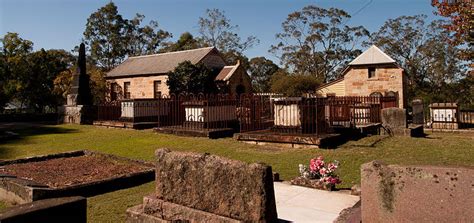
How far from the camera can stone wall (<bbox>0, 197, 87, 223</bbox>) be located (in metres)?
2.69

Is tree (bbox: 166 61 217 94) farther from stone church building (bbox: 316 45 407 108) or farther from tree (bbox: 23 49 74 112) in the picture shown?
tree (bbox: 23 49 74 112)

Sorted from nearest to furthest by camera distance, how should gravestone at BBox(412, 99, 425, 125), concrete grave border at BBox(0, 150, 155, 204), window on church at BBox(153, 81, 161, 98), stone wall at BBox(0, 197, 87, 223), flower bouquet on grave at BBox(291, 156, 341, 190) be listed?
1. stone wall at BBox(0, 197, 87, 223)
2. concrete grave border at BBox(0, 150, 155, 204)
3. flower bouquet on grave at BBox(291, 156, 341, 190)
4. gravestone at BBox(412, 99, 425, 125)
5. window on church at BBox(153, 81, 161, 98)

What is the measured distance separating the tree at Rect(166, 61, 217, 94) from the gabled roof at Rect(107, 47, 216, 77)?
1952 millimetres

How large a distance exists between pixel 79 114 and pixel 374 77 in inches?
848

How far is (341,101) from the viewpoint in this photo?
12641mm

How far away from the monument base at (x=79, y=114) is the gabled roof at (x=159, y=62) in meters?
10.9

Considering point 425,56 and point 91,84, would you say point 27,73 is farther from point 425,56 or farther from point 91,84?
point 425,56

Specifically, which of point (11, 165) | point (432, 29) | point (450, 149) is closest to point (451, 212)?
point (450, 149)

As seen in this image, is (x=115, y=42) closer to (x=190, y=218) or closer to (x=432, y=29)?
(x=432, y=29)

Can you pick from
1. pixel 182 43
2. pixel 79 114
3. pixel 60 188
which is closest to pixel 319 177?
pixel 60 188

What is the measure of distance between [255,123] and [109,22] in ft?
132

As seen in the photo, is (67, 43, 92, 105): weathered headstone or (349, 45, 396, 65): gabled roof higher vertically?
(349, 45, 396, 65): gabled roof

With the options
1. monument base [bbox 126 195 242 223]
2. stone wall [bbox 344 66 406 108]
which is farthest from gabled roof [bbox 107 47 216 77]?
monument base [bbox 126 195 242 223]

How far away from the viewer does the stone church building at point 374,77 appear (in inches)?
994
